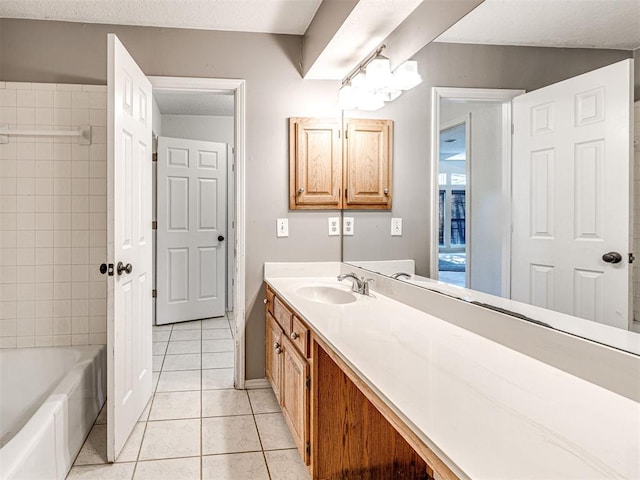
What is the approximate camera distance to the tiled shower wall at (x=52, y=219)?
2.79 metres

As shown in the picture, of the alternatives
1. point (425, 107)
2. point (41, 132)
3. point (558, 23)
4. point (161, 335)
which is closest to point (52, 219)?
point (41, 132)

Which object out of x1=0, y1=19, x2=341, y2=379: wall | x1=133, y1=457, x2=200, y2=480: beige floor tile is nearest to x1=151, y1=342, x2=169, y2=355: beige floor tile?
x1=0, y1=19, x2=341, y2=379: wall

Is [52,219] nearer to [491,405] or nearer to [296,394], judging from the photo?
[296,394]

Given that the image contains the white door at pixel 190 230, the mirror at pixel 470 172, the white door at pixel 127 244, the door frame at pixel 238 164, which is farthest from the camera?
the white door at pixel 190 230

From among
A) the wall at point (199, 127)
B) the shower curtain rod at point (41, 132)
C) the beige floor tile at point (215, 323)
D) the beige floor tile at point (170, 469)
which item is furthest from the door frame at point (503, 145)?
the wall at point (199, 127)

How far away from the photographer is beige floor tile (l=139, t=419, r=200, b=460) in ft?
7.32

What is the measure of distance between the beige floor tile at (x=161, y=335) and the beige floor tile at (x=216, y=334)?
339 mm

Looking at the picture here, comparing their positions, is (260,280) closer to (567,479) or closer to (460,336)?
(460,336)

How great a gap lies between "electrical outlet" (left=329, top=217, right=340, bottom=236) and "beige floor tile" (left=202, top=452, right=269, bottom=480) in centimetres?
143

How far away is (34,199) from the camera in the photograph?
280 cm

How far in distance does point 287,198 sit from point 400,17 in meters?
1.33

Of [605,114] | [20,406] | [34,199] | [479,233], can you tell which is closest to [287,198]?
[34,199]

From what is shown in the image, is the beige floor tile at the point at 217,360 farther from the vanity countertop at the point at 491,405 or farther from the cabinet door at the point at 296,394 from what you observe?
the vanity countertop at the point at 491,405

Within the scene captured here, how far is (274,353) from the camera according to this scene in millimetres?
2623
